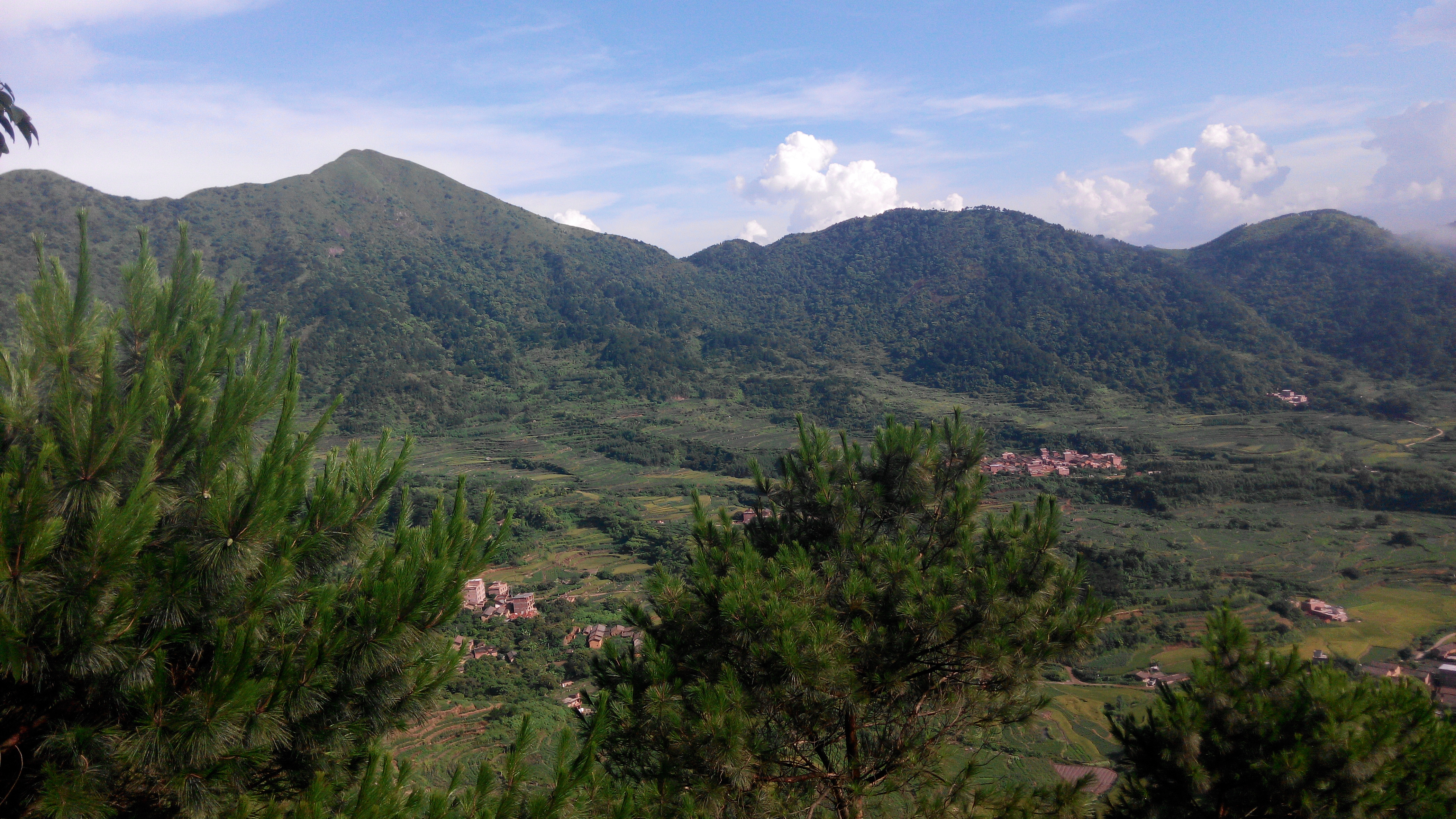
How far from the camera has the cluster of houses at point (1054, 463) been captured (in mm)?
41031

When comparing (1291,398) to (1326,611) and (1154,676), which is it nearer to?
(1326,611)

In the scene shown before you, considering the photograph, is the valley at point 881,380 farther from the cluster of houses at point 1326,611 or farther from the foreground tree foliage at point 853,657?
the foreground tree foliage at point 853,657

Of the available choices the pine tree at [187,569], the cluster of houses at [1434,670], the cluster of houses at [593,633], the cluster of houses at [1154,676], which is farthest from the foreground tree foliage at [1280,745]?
the cluster of houses at [593,633]

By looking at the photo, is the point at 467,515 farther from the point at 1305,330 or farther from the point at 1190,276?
the point at 1190,276

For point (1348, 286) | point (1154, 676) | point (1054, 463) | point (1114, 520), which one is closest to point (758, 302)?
point (1054, 463)

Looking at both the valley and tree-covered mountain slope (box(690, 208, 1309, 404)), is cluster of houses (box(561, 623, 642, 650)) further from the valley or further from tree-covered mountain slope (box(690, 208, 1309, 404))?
tree-covered mountain slope (box(690, 208, 1309, 404))

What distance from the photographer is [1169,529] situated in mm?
31812

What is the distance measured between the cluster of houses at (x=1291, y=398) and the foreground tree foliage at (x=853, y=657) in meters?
63.3

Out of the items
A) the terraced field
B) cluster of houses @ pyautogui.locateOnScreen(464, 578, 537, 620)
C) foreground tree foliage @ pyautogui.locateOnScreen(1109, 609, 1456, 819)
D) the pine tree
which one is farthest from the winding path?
the pine tree

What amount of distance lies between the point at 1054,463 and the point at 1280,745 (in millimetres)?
41194

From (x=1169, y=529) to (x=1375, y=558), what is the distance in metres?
6.82

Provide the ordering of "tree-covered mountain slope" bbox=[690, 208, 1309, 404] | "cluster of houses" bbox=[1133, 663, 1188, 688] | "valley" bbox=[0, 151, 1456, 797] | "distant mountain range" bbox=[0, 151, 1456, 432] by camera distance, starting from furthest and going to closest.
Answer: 1. "tree-covered mountain slope" bbox=[690, 208, 1309, 404]
2. "distant mountain range" bbox=[0, 151, 1456, 432]
3. "valley" bbox=[0, 151, 1456, 797]
4. "cluster of houses" bbox=[1133, 663, 1188, 688]

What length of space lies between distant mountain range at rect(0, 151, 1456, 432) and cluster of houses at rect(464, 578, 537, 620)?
34254 mm

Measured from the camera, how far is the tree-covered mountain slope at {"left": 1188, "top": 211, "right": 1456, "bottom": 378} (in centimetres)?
5716
